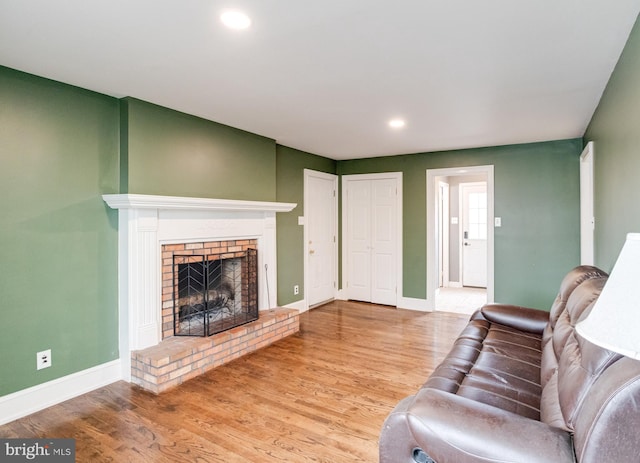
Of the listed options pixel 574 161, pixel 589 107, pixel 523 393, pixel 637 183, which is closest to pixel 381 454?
pixel 523 393

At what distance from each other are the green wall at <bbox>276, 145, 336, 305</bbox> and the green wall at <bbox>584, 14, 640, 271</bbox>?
3431 millimetres

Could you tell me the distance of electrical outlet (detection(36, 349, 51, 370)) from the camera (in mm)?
2688

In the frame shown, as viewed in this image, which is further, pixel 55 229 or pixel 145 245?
pixel 145 245

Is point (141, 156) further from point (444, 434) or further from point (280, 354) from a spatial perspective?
point (444, 434)

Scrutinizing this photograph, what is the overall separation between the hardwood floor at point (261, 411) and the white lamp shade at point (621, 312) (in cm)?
160

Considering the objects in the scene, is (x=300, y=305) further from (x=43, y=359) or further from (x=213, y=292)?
(x=43, y=359)

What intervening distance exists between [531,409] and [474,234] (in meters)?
6.35

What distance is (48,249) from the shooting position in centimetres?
274

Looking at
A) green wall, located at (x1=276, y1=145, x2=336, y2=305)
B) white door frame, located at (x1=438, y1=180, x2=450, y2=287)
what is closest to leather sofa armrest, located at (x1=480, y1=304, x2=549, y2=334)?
green wall, located at (x1=276, y1=145, x2=336, y2=305)

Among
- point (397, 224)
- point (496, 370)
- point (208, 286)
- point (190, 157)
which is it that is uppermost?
point (190, 157)

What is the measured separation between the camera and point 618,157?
2.43 m

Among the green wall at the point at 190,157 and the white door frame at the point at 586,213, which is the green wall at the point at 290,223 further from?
the white door frame at the point at 586,213

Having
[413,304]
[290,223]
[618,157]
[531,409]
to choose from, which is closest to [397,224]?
[413,304]

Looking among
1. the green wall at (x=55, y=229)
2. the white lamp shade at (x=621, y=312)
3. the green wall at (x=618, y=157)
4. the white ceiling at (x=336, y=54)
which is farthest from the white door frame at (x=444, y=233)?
the white lamp shade at (x=621, y=312)
